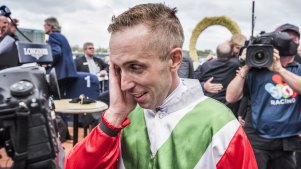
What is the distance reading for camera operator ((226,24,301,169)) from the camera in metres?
2.64

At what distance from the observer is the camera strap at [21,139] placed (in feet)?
2.85

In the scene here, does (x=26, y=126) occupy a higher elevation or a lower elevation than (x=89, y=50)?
lower

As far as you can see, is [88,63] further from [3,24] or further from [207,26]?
[207,26]

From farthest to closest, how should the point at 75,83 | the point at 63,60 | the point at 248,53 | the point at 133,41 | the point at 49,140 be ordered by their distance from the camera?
the point at 75,83, the point at 63,60, the point at 248,53, the point at 133,41, the point at 49,140

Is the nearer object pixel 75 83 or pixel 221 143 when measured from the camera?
pixel 221 143

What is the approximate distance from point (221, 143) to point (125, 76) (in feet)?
1.39

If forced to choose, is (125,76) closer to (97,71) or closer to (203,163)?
(203,163)

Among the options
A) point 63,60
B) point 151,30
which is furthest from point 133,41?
point 63,60

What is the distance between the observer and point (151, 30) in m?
1.23

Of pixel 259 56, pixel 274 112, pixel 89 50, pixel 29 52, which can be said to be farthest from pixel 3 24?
pixel 274 112

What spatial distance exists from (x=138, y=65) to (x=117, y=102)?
0.18 metres

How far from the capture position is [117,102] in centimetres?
128

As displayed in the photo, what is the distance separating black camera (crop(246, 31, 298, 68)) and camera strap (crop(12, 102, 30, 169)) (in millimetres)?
2021

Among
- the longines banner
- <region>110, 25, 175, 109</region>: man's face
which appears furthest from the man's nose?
the longines banner
